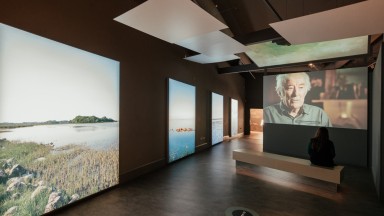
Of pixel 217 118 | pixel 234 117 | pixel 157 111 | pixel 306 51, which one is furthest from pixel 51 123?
pixel 234 117

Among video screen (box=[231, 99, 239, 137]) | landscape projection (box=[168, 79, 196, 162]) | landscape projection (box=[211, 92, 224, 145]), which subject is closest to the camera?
landscape projection (box=[168, 79, 196, 162])

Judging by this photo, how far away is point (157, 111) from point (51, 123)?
2542 millimetres

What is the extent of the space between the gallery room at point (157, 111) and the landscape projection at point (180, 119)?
0.06 m

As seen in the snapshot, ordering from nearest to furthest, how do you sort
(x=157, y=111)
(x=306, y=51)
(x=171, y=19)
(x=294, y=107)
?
(x=171, y=19) < (x=157, y=111) < (x=306, y=51) < (x=294, y=107)

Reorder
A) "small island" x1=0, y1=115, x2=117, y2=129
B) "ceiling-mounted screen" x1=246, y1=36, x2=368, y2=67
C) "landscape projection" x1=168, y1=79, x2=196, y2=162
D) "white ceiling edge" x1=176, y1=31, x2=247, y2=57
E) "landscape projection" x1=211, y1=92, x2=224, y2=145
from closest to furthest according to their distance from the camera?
"small island" x1=0, y1=115, x2=117, y2=129, "white ceiling edge" x1=176, y1=31, x2=247, y2=57, "ceiling-mounted screen" x1=246, y1=36, x2=368, y2=67, "landscape projection" x1=168, y1=79, x2=196, y2=162, "landscape projection" x1=211, y1=92, x2=224, y2=145

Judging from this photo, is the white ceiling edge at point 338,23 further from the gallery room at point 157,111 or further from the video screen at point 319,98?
the video screen at point 319,98

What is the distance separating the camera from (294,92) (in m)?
7.17

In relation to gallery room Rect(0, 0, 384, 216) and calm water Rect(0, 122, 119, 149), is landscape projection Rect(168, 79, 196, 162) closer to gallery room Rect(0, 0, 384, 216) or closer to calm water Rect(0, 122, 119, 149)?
gallery room Rect(0, 0, 384, 216)

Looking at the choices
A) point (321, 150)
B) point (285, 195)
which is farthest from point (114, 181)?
point (321, 150)

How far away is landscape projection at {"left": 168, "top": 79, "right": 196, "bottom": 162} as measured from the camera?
555 cm

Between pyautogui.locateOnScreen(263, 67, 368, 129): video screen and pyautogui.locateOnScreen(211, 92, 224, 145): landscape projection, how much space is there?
6.39 feet

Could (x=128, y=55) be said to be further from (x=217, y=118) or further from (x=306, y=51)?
(x=217, y=118)

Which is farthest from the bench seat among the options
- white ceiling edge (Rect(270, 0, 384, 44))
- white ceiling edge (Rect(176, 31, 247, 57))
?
white ceiling edge (Rect(176, 31, 247, 57))

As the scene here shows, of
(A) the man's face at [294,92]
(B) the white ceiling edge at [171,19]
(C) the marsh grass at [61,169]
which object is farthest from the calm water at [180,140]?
(A) the man's face at [294,92]
